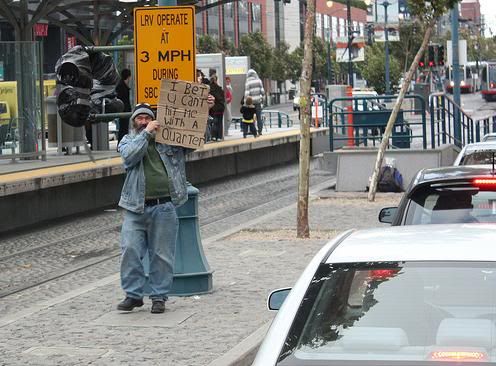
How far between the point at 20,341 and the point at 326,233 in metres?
7.99

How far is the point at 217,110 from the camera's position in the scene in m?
31.1

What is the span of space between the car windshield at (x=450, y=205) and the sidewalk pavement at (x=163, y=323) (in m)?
1.57

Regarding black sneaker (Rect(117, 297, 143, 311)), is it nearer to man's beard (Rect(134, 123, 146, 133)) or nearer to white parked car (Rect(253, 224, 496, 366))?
man's beard (Rect(134, 123, 146, 133))

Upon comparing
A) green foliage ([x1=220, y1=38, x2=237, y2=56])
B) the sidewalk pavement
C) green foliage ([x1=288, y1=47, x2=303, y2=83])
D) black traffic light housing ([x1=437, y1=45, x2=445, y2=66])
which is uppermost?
green foliage ([x1=220, y1=38, x2=237, y2=56])

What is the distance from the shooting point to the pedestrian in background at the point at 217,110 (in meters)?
30.1

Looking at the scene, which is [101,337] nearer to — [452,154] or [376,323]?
[376,323]

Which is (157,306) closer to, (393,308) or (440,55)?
(393,308)

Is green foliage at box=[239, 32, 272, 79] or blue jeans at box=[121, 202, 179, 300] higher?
green foliage at box=[239, 32, 272, 79]

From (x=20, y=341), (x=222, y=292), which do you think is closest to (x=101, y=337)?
(x=20, y=341)

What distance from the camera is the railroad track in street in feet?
46.1

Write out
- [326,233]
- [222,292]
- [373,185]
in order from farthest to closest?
[373,185], [326,233], [222,292]

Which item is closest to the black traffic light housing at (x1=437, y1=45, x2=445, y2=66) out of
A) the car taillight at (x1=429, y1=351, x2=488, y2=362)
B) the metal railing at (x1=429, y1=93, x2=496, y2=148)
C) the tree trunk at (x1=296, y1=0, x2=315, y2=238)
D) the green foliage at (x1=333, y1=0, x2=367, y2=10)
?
the metal railing at (x1=429, y1=93, x2=496, y2=148)

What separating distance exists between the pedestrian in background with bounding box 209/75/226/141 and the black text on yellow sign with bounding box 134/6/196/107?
61.0 feet

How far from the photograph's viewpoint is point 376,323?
4.59 metres
